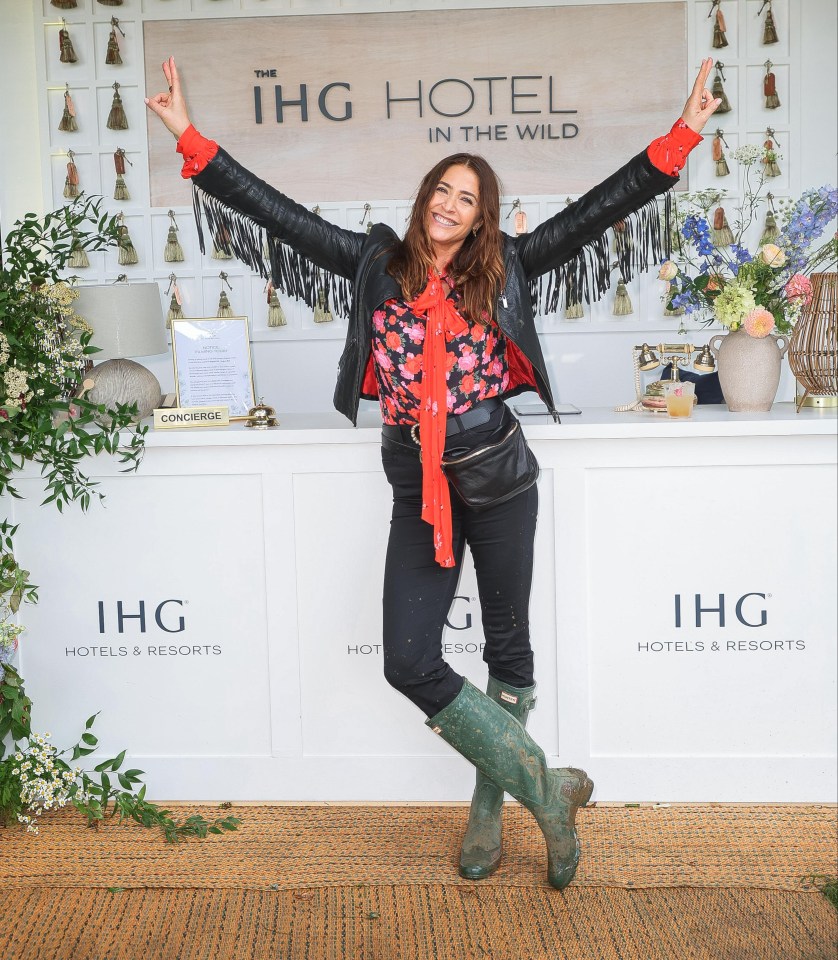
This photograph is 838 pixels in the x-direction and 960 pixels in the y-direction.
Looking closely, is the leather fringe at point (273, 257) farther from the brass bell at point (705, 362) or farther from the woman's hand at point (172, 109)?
the brass bell at point (705, 362)

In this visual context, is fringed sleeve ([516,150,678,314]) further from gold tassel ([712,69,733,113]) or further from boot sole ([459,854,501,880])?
gold tassel ([712,69,733,113])

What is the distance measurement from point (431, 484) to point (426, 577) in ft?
0.73

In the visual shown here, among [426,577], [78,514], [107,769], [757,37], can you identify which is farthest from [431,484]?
[757,37]

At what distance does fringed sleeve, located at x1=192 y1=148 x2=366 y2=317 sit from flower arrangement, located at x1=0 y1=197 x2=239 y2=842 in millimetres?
445

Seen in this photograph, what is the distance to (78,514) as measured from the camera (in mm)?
2758

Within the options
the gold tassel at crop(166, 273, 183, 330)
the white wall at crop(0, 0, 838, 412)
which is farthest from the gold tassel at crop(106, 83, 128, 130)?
the gold tassel at crop(166, 273, 183, 330)

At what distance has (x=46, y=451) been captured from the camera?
268cm

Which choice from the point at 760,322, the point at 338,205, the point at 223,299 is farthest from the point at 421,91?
the point at 760,322

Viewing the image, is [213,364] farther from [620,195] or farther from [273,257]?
[620,195]

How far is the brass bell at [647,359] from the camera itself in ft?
9.51

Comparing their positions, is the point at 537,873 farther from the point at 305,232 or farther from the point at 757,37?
the point at 757,37

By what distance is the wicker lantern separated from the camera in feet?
9.25

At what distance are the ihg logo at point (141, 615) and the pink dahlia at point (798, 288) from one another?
179cm

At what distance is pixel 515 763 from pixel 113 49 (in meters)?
3.96
